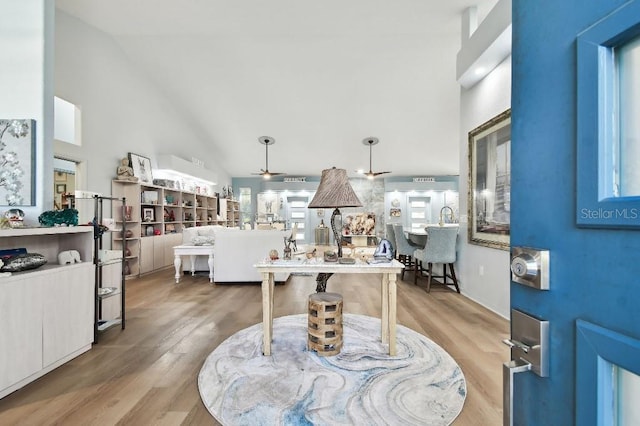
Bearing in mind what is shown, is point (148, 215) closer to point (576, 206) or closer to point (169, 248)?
point (169, 248)

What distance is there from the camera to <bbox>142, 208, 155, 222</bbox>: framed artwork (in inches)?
232

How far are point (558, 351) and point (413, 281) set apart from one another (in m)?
4.88

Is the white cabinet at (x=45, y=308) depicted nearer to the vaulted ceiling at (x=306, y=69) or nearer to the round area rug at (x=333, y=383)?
the round area rug at (x=333, y=383)

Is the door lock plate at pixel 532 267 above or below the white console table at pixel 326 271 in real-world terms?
above

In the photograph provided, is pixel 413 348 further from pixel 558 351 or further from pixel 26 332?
pixel 26 332

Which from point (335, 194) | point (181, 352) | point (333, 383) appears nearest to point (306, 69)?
point (335, 194)

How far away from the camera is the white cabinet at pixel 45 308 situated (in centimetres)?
196

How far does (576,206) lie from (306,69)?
603 centimetres

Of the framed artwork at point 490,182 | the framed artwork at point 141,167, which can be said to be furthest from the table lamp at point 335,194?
the framed artwork at point 141,167

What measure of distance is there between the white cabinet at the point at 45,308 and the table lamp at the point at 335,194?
79.3 inches

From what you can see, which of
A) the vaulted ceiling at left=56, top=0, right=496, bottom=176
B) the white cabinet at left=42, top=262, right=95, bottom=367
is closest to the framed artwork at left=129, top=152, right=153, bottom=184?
the vaulted ceiling at left=56, top=0, right=496, bottom=176

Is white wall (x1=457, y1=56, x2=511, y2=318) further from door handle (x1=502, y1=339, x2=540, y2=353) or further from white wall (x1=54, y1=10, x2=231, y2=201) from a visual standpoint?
white wall (x1=54, y1=10, x2=231, y2=201)

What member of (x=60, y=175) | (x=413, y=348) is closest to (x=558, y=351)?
(x=413, y=348)

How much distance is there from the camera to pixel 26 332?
2.04m
